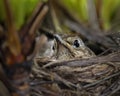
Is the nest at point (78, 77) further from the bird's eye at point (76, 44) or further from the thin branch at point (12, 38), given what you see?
the thin branch at point (12, 38)

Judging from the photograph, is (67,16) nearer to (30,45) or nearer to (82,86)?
(82,86)

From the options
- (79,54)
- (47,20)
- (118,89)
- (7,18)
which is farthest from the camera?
(47,20)

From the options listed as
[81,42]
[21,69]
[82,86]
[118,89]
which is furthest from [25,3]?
[21,69]

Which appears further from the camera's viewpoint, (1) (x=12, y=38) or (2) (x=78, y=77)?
(2) (x=78, y=77)

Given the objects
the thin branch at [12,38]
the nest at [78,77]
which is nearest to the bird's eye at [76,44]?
the nest at [78,77]

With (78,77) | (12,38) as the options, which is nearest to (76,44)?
(78,77)

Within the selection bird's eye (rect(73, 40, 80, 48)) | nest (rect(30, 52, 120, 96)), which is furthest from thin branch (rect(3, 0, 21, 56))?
bird's eye (rect(73, 40, 80, 48))

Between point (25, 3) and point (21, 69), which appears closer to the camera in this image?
point (21, 69)

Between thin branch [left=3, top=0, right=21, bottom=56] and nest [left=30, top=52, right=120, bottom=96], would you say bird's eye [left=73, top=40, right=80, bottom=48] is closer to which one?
nest [left=30, top=52, right=120, bottom=96]

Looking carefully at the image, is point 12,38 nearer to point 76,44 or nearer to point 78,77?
point 78,77
